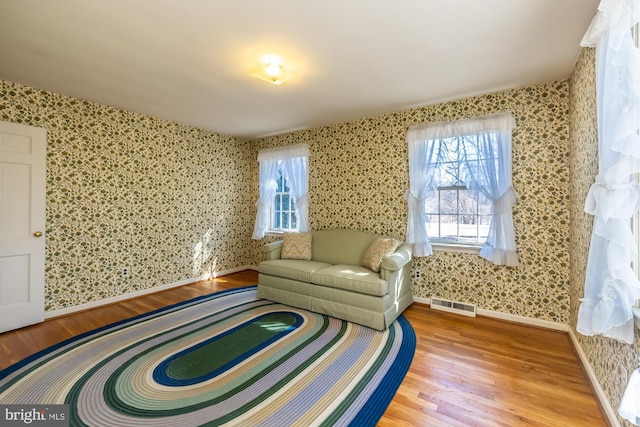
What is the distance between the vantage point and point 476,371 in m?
2.22

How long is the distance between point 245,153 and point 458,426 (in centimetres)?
511

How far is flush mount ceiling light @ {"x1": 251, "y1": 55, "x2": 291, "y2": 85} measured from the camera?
249 cm

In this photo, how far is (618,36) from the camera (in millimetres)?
1332

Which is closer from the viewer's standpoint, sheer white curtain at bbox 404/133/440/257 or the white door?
the white door

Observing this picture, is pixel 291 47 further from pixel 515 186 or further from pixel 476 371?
pixel 476 371

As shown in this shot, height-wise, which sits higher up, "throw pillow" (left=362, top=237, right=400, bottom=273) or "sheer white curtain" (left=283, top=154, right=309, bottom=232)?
"sheer white curtain" (left=283, top=154, right=309, bottom=232)

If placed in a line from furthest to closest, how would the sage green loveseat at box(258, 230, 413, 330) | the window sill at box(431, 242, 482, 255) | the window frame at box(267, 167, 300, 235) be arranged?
the window frame at box(267, 167, 300, 235), the window sill at box(431, 242, 482, 255), the sage green loveseat at box(258, 230, 413, 330)

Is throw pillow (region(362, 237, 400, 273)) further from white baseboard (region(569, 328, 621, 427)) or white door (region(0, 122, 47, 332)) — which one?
white door (region(0, 122, 47, 332))

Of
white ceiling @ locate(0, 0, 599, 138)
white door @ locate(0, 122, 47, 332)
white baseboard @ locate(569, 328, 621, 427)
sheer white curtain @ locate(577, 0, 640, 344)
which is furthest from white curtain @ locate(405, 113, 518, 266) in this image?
white door @ locate(0, 122, 47, 332)

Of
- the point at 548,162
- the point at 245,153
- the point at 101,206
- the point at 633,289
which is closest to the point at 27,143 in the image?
the point at 101,206

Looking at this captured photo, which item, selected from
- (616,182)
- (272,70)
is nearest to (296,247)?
(272,70)

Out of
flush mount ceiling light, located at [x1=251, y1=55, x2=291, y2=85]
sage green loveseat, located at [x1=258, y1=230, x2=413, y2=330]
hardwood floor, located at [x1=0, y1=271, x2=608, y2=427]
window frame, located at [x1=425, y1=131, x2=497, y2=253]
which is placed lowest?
hardwood floor, located at [x1=0, y1=271, x2=608, y2=427]

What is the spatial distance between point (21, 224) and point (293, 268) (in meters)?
2.98

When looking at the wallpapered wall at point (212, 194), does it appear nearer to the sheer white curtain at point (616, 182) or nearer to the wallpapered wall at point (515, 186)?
the wallpapered wall at point (515, 186)
